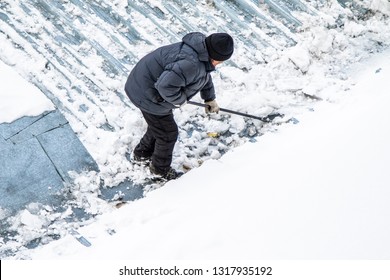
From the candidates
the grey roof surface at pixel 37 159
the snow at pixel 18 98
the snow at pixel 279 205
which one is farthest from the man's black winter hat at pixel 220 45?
the snow at pixel 18 98

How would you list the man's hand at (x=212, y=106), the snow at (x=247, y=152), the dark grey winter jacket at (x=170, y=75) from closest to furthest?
the snow at (x=247, y=152) → the dark grey winter jacket at (x=170, y=75) → the man's hand at (x=212, y=106)

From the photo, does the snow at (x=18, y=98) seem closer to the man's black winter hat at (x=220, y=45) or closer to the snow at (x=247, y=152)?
the snow at (x=247, y=152)

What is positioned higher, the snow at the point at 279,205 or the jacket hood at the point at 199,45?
the jacket hood at the point at 199,45

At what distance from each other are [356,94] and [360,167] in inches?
54.1

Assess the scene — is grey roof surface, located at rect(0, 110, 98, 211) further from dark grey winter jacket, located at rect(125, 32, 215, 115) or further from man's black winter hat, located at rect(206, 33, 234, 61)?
man's black winter hat, located at rect(206, 33, 234, 61)

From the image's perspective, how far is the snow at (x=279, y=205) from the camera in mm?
2873

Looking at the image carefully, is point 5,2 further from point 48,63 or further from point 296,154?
point 296,154

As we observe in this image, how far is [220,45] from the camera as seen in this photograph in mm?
3191

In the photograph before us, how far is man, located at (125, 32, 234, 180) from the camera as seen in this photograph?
10.8 feet

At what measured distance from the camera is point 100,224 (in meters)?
3.64

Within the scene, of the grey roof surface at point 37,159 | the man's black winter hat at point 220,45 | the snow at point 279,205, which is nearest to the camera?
the snow at point 279,205

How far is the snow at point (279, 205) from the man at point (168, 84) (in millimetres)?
369

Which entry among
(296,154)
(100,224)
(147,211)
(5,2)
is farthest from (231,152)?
(5,2)

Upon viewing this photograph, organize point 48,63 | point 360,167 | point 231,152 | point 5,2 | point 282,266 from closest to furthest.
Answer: point 282,266 < point 360,167 < point 231,152 < point 48,63 < point 5,2
